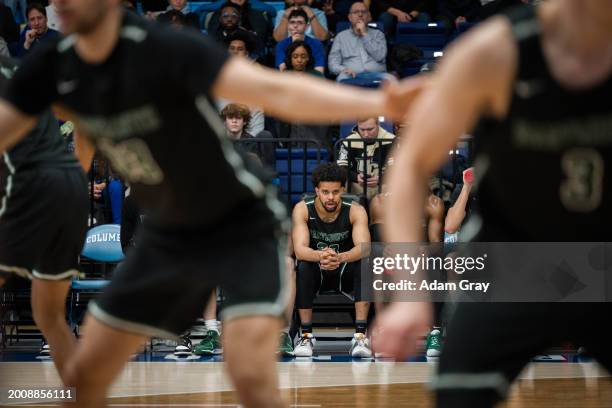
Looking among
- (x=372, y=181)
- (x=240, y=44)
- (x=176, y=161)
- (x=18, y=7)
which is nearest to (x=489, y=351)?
(x=176, y=161)

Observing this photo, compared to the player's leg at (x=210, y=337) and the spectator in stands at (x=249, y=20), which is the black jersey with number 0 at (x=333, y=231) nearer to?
the player's leg at (x=210, y=337)

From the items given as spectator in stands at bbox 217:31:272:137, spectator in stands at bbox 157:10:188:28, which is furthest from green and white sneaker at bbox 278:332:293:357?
spectator in stands at bbox 157:10:188:28

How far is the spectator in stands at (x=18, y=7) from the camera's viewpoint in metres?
14.6

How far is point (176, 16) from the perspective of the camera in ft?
42.3

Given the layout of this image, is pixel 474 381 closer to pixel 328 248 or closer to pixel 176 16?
pixel 328 248

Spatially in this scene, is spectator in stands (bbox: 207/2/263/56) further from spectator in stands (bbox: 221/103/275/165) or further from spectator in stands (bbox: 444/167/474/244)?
spectator in stands (bbox: 444/167/474/244)

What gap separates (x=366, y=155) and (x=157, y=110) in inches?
258

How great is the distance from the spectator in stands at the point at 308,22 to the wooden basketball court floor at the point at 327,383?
5308 millimetres

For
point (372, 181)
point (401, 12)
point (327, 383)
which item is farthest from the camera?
point (401, 12)

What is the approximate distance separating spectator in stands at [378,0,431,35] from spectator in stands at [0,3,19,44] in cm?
479

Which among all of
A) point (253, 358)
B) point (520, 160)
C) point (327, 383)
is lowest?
point (327, 383)

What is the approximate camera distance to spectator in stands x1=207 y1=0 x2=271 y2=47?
13.3 meters

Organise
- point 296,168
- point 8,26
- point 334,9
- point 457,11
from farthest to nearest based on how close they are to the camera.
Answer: point 457,11 → point 334,9 → point 8,26 → point 296,168

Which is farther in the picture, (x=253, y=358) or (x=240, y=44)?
(x=240, y=44)
